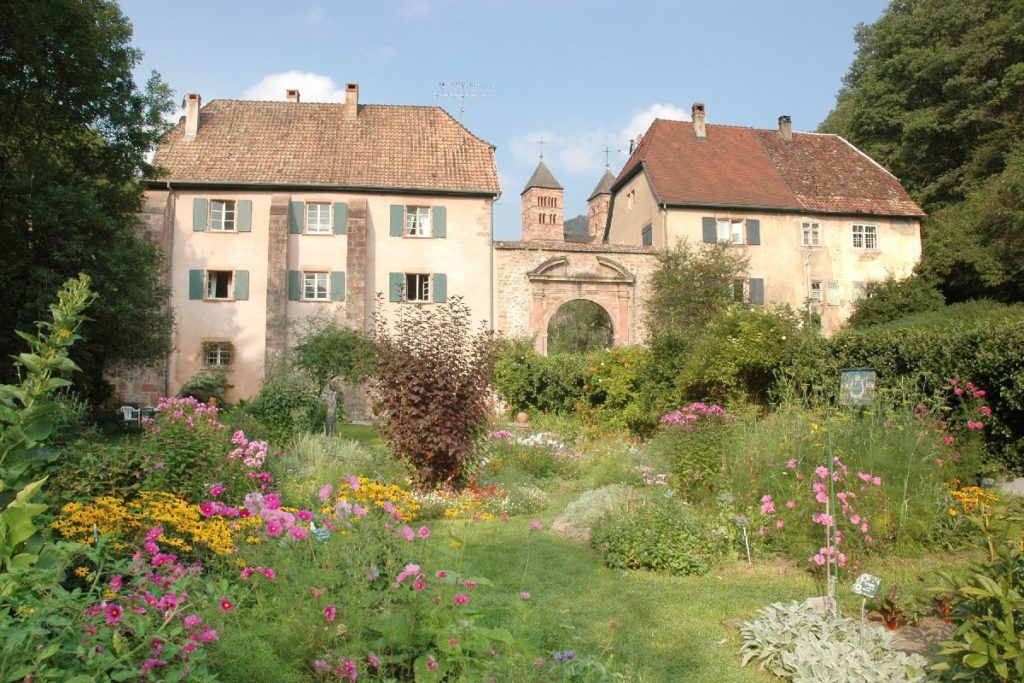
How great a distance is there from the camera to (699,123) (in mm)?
36250

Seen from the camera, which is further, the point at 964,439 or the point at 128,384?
the point at 128,384

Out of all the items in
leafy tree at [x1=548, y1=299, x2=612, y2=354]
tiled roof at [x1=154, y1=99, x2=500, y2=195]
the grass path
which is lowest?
the grass path

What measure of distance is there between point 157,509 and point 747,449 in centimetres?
593

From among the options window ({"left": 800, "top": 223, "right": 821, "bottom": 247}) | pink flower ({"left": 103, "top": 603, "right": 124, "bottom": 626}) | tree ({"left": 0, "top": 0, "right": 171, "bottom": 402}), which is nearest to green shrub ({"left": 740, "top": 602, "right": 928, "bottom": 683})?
pink flower ({"left": 103, "top": 603, "right": 124, "bottom": 626})

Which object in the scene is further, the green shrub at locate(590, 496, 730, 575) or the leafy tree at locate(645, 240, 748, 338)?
the leafy tree at locate(645, 240, 748, 338)

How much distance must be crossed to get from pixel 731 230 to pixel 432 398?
1013 inches

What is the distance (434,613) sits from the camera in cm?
371

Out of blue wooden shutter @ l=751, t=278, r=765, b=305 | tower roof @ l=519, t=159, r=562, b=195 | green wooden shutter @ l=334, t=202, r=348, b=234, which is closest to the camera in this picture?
green wooden shutter @ l=334, t=202, r=348, b=234

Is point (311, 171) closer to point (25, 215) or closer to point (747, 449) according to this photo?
point (25, 215)

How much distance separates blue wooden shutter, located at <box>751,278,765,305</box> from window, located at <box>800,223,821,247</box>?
2821 millimetres

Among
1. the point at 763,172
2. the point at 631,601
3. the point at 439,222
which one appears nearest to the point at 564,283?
the point at 439,222

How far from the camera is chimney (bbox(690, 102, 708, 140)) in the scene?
1422 inches

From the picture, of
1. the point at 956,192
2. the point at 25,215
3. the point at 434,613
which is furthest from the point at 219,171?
the point at 956,192

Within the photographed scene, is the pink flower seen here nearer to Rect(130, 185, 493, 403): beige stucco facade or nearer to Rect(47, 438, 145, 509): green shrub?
Rect(47, 438, 145, 509): green shrub
